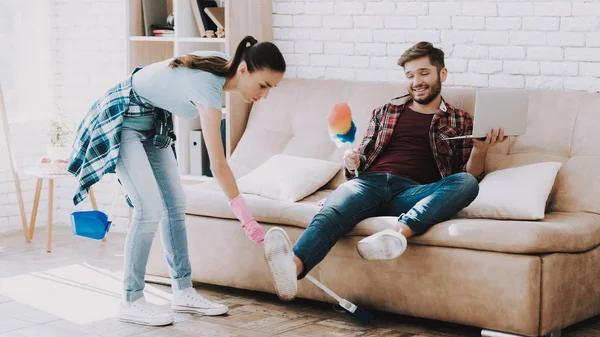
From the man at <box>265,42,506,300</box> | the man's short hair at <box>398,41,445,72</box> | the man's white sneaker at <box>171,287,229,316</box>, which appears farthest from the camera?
the man's short hair at <box>398,41,445,72</box>

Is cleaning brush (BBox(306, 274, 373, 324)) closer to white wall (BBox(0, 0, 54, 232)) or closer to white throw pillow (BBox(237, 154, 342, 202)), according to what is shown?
white throw pillow (BBox(237, 154, 342, 202))

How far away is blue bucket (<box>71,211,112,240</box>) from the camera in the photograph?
4.01 meters

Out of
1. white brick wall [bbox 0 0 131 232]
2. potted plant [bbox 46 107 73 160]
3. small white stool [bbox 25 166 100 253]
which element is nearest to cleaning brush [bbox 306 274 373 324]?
small white stool [bbox 25 166 100 253]

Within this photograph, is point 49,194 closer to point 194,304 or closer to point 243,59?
point 194,304

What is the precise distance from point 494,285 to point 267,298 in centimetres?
106

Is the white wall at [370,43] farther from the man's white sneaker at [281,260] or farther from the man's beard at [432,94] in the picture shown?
the man's white sneaker at [281,260]

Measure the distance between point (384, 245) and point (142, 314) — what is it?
95cm

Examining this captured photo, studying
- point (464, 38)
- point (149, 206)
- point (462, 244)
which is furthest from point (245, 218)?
point (464, 38)

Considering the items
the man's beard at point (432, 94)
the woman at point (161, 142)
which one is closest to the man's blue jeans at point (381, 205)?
the woman at point (161, 142)

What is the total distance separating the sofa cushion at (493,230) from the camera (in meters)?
3.14

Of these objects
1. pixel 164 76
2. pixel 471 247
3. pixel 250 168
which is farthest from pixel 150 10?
pixel 471 247

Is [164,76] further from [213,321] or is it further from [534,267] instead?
[534,267]

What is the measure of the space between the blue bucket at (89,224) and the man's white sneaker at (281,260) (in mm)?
1100

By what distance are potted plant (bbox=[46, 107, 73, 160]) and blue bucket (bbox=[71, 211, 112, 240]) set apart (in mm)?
1097
